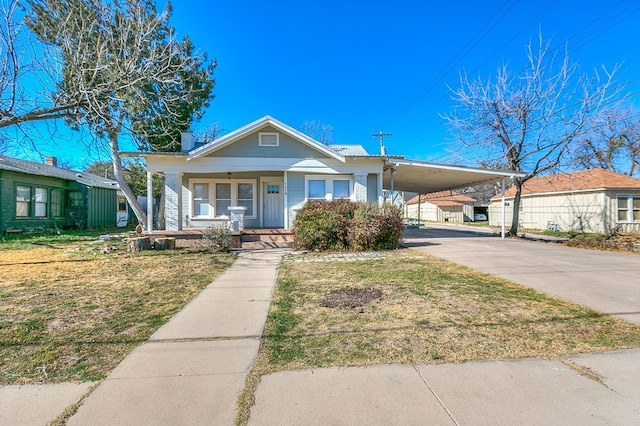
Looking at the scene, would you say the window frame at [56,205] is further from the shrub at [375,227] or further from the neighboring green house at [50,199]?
the shrub at [375,227]

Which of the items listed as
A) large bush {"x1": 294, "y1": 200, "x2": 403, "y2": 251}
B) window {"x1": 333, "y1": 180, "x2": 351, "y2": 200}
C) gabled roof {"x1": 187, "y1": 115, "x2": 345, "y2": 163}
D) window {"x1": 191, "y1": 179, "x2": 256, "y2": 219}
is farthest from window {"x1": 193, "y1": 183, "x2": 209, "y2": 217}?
window {"x1": 333, "y1": 180, "x2": 351, "y2": 200}

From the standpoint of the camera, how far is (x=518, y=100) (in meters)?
14.1

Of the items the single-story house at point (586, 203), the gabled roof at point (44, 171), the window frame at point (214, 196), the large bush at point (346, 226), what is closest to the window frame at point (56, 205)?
the gabled roof at point (44, 171)

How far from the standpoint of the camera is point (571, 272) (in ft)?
21.5

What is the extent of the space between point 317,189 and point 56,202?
15.5m

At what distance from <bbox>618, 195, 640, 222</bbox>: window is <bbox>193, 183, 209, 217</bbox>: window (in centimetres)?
2252

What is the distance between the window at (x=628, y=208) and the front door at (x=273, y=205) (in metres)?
19.2

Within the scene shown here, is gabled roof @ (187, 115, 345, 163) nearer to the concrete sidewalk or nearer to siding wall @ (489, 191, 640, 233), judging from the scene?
the concrete sidewalk

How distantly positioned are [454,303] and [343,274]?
248 cm

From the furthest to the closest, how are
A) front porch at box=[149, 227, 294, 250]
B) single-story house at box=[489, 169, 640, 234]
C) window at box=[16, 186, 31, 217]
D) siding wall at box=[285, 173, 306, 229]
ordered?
single-story house at box=[489, 169, 640, 234], window at box=[16, 186, 31, 217], siding wall at box=[285, 173, 306, 229], front porch at box=[149, 227, 294, 250]

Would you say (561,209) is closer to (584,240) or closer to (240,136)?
(584,240)

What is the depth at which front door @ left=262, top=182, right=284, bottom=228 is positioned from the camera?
47.0ft

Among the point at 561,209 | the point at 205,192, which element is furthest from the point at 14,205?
the point at 561,209

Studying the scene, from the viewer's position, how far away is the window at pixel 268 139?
41.5ft
